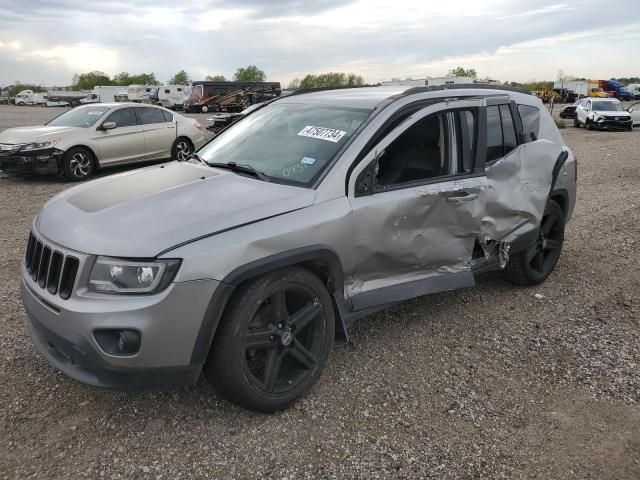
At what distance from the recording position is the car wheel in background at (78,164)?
9.84 metres

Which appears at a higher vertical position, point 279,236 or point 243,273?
point 279,236

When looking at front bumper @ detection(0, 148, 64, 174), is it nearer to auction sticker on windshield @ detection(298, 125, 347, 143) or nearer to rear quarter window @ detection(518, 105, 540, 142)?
auction sticker on windshield @ detection(298, 125, 347, 143)

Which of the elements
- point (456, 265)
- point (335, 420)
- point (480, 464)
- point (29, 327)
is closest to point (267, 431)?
point (335, 420)

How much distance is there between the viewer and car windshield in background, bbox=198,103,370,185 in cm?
329

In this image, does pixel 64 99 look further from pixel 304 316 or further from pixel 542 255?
pixel 304 316

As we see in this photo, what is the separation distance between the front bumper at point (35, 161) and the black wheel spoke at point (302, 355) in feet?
27.9

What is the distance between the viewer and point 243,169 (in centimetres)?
344

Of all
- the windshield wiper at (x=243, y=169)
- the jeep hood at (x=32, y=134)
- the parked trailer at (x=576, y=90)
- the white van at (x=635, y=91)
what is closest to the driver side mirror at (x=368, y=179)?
the windshield wiper at (x=243, y=169)

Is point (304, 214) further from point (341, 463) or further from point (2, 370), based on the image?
point (2, 370)

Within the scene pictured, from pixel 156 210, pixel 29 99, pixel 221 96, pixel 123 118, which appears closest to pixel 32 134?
pixel 123 118

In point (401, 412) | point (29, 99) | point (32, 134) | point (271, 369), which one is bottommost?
point (401, 412)

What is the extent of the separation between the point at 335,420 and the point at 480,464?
81cm

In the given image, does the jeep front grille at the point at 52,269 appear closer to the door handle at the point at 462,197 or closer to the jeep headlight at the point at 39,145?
the door handle at the point at 462,197

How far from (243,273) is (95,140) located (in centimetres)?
894
